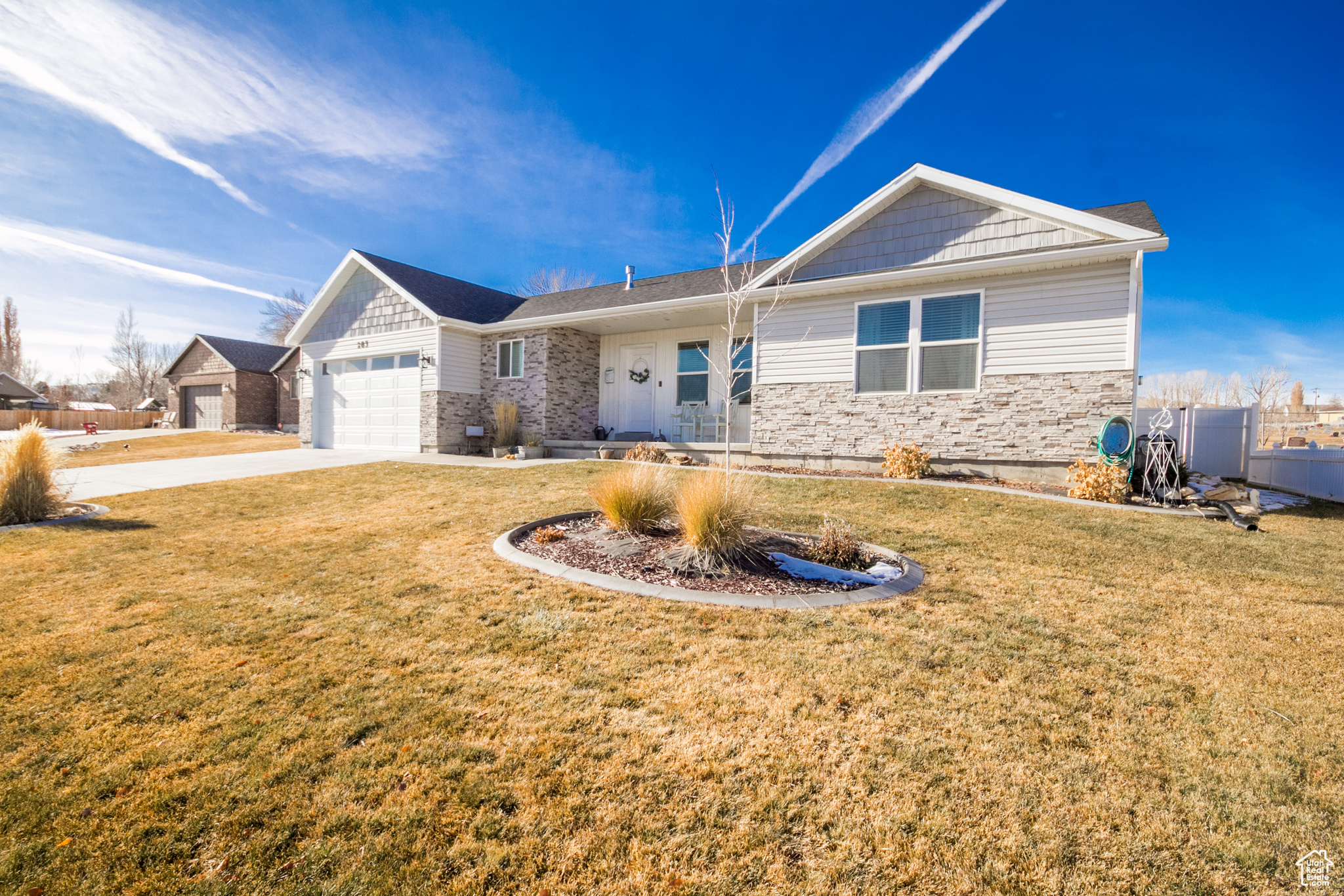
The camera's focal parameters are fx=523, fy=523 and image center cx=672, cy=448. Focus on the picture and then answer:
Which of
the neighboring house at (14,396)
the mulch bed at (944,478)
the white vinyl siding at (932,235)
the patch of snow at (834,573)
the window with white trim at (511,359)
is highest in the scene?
the white vinyl siding at (932,235)

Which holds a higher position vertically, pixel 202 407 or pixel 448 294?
pixel 448 294

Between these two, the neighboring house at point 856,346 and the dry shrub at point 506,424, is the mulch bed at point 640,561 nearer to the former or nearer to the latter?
the neighboring house at point 856,346

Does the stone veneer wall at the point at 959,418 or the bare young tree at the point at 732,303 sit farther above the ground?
the bare young tree at the point at 732,303

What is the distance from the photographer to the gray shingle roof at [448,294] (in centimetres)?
1427

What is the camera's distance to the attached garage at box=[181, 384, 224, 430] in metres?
25.2

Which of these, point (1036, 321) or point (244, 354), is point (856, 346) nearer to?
point (1036, 321)

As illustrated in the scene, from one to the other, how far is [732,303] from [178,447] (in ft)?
61.0

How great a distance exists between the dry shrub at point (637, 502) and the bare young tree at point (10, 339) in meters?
71.7

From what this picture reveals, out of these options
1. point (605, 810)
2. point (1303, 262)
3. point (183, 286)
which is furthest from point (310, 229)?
point (1303, 262)

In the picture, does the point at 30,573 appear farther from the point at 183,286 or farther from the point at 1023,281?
the point at 183,286

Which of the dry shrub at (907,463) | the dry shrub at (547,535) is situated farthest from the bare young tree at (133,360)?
the dry shrub at (907,463)

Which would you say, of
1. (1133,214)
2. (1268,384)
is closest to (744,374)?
(1133,214)

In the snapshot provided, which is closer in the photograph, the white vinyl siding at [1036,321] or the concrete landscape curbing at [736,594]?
the concrete landscape curbing at [736,594]

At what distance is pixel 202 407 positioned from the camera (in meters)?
26.1
